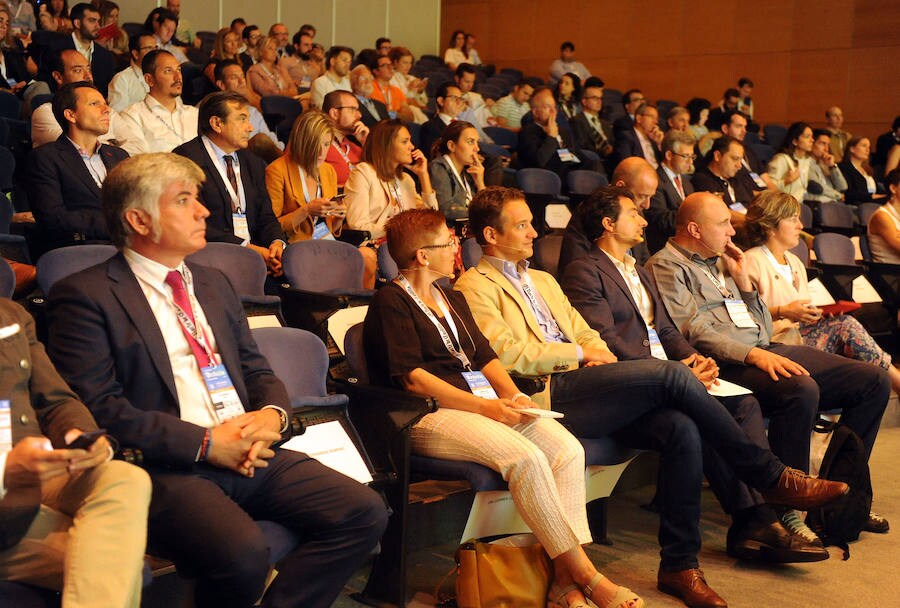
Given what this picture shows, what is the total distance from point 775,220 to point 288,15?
8.47 metres

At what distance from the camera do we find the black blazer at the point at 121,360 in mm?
2078

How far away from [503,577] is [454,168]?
3.11m

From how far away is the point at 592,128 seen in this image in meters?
8.66

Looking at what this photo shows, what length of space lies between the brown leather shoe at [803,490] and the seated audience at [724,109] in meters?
7.46

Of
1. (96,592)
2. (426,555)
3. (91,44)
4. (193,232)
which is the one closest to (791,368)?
(426,555)

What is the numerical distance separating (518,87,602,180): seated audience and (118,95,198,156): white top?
2939 mm

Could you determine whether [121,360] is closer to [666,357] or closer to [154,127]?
[666,357]

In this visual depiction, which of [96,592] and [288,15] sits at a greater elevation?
[288,15]

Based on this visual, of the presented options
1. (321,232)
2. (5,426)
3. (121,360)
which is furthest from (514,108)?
(5,426)

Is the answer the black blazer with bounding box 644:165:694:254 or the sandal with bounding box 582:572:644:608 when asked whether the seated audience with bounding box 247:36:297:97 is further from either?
the sandal with bounding box 582:572:644:608

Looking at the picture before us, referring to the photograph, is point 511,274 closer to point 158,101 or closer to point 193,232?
point 193,232

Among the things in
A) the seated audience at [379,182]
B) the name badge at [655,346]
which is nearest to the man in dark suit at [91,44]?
the seated audience at [379,182]

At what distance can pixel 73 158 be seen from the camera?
3.89 m

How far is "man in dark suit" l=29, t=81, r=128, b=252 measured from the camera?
374cm
